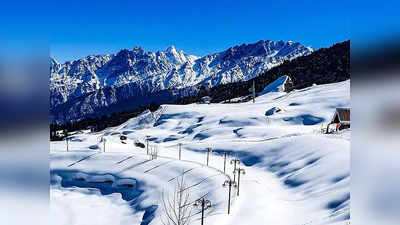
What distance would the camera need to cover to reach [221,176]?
31031 millimetres

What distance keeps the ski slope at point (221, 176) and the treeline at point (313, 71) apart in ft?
240

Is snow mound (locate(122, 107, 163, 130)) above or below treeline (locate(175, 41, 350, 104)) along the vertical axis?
below

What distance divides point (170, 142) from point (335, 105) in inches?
1373

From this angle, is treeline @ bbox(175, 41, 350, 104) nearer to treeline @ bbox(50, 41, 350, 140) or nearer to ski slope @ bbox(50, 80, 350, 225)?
treeline @ bbox(50, 41, 350, 140)

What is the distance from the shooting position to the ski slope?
69.1 feet

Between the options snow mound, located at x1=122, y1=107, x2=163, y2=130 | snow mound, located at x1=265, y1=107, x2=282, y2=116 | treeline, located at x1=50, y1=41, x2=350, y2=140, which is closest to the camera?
snow mound, located at x1=265, y1=107, x2=282, y2=116

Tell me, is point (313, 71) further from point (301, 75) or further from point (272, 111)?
point (272, 111)

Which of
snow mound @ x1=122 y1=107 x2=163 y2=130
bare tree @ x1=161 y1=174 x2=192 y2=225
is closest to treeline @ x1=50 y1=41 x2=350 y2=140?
snow mound @ x1=122 y1=107 x2=163 y2=130

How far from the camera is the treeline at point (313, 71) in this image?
420 ft

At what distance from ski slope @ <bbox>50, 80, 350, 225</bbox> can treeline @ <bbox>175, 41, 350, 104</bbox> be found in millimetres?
73160

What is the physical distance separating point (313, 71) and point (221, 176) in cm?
12088

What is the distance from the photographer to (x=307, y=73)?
137125 millimetres

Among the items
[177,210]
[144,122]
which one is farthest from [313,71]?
[177,210]
